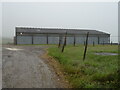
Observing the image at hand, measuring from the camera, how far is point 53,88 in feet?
24.9

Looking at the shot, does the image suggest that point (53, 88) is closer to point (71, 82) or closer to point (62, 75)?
point (71, 82)

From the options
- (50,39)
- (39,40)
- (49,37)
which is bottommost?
(39,40)

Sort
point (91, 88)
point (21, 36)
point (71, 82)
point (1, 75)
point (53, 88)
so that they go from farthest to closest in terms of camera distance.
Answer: point (21, 36), point (1, 75), point (71, 82), point (53, 88), point (91, 88)

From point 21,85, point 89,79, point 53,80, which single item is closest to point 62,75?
point 53,80

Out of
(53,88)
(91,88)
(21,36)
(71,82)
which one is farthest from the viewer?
(21,36)

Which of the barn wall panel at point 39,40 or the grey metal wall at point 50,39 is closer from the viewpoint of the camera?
the grey metal wall at point 50,39

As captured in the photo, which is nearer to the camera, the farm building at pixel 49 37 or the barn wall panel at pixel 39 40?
the farm building at pixel 49 37

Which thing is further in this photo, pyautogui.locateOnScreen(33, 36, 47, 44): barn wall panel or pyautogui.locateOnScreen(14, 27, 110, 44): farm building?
pyautogui.locateOnScreen(33, 36, 47, 44): barn wall panel

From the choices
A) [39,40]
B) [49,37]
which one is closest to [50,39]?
[49,37]

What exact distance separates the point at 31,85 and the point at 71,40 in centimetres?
4336

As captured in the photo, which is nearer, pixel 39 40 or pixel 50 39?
pixel 39 40

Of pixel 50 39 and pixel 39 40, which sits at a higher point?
pixel 50 39

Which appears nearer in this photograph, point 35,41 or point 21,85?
point 21,85

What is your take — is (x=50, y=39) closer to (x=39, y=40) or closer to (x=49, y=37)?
(x=49, y=37)
